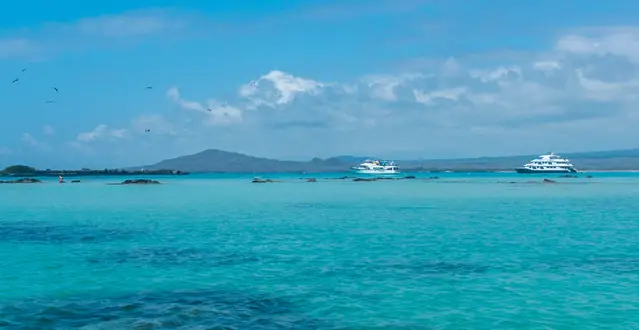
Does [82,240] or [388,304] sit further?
[82,240]

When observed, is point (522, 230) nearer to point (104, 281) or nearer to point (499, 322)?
point (499, 322)

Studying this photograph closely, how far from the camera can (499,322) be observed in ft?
54.0

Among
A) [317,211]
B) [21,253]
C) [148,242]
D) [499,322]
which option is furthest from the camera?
[317,211]

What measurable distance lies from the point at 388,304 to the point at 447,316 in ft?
6.53

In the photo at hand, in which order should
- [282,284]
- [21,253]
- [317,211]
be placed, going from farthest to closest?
[317,211], [21,253], [282,284]

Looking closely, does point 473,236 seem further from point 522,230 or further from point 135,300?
point 135,300

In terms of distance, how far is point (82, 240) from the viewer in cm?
3497

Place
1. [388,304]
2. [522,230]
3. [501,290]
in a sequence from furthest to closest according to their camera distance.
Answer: [522,230], [501,290], [388,304]

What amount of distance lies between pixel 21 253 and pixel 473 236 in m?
23.8

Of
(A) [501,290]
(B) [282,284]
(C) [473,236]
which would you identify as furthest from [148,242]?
(A) [501,290]

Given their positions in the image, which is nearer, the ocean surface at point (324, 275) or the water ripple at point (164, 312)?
the water ripple at point (164, 312)

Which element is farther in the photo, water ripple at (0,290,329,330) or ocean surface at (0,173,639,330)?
ocean surface at (0,173,639,330)

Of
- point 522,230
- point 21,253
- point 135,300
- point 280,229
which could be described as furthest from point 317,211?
point 135,300

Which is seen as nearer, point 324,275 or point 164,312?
point 164,312
